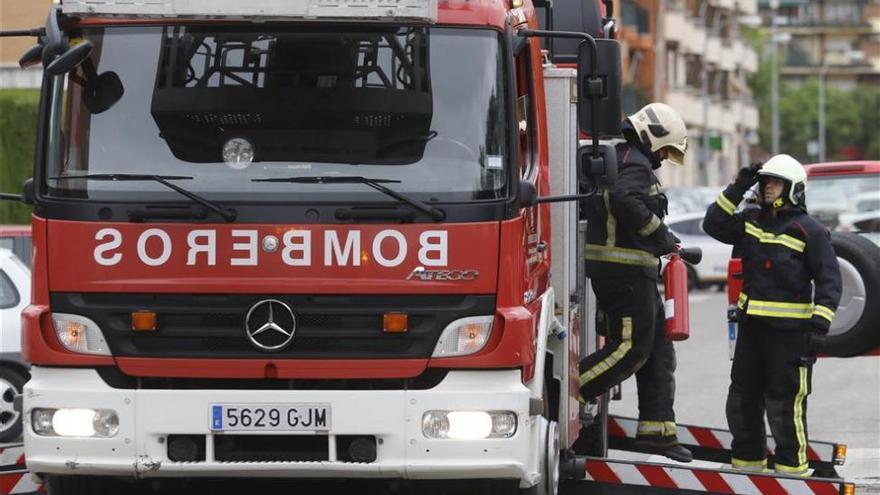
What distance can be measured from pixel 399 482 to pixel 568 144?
1995mm

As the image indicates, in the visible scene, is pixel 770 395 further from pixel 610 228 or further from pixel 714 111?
pixel 714 111

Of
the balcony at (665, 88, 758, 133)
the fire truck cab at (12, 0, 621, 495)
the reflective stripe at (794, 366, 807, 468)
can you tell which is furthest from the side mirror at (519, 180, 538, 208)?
the balcony at (665, 88, 758, 133)

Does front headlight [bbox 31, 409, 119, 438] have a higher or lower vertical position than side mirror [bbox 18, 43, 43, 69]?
lower

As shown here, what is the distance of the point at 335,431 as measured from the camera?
25.0 feet

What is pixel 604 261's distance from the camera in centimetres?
1020

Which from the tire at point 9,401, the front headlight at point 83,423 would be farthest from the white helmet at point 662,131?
the tire at point 9,401

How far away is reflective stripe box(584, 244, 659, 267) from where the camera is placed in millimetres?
10156

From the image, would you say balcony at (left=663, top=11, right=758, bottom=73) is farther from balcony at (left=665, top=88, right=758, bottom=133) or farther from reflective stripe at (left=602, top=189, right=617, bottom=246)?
reflective stripe at (left=602, top=189, right=617, bottom=246)

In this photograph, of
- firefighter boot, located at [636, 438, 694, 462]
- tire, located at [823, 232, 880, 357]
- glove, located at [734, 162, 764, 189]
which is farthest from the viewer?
tire, located at [823, 232, 880, 357]

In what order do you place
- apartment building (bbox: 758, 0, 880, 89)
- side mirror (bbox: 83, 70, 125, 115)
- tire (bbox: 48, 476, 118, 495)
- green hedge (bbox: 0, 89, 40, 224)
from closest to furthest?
side mirror (bbox: 83, 70, 125, 115), tire (bbox: 48, 476, 118, 495), green hedge (bbox: 0, 89, 40, 224), apartment building (bbox: 758, 0, 880, 89)

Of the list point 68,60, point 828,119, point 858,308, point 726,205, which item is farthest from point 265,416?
point 828,119

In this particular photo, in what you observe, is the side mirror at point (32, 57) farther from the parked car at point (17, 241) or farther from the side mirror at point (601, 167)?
the parked car at point (17, 241)

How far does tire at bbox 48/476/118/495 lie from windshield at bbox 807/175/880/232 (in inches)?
457

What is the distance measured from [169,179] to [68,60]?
2.05 ft
